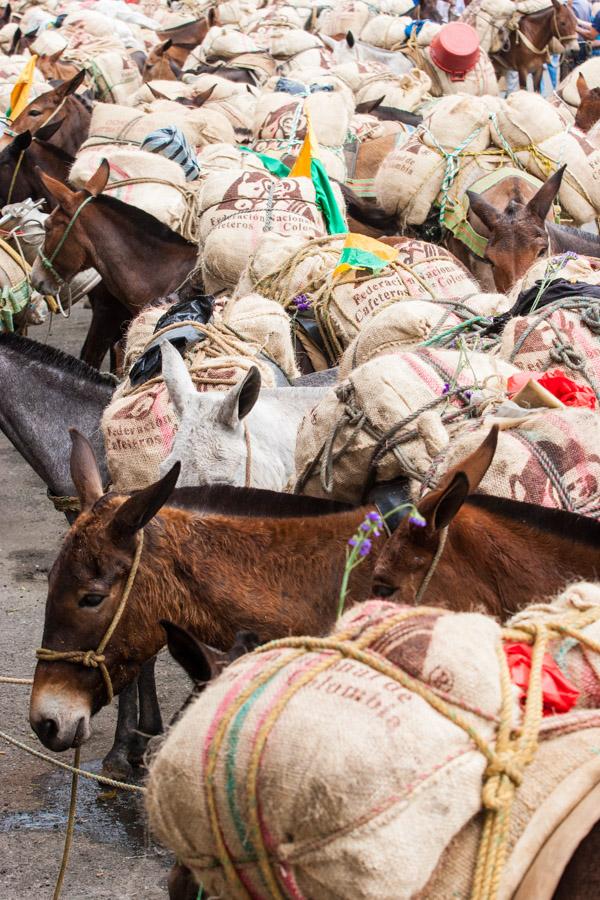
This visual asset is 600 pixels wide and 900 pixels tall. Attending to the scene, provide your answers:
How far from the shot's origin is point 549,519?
3004 millimetres

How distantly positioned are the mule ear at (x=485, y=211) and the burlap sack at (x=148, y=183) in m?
1.87

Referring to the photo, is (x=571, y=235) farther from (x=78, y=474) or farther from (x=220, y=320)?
(x=78, y=474)

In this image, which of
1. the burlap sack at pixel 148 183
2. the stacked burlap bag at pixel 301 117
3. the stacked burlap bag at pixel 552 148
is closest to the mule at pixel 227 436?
the burlap sack at pixel 148 183

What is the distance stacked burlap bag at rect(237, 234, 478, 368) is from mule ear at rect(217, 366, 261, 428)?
1.75m

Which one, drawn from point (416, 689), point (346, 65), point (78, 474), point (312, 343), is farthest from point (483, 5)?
point (416, 689)

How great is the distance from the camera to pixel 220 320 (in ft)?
17.7


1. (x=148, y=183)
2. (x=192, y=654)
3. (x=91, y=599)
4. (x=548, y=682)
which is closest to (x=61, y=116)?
(x=148, y=183)

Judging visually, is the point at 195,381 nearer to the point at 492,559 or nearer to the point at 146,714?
the point at 146,714

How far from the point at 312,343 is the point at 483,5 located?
11.2 meters

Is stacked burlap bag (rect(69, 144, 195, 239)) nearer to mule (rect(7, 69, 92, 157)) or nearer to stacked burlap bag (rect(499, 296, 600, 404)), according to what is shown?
mule (rect(7, 69, 92, 157))

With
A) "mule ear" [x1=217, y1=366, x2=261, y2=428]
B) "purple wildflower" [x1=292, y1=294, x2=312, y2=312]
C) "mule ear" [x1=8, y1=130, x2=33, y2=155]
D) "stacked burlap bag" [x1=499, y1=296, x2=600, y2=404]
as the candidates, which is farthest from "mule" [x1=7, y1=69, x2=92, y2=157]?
"stacked burlap bag" [x1=499, y1=296, x2=600, y2=404]

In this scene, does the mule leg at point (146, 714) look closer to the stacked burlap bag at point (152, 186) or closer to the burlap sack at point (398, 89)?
the stacked burlap bag at point (152, 186)

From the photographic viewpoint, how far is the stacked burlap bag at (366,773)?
1.69 m

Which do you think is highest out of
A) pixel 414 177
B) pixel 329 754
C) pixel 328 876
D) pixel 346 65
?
pixel 329 754
